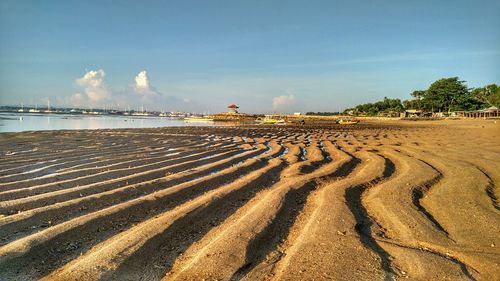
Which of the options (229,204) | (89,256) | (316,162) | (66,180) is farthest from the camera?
(316,162)

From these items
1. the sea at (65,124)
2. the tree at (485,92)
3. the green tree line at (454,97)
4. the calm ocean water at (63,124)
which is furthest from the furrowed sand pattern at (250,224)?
the tree at (485,92)

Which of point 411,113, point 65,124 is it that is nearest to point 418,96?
point 411,113

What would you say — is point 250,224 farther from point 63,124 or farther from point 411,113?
point 411,113

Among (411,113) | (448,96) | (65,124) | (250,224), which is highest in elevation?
(448,96)

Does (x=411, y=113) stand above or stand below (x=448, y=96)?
below

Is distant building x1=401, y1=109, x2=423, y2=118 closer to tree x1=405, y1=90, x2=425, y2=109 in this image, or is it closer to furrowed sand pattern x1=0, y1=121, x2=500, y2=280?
tree x1=405, y1=90, x2=425, y2=109

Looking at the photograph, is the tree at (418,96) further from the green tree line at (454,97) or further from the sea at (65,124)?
the sea at (65,124)

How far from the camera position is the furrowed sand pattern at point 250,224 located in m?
3.54

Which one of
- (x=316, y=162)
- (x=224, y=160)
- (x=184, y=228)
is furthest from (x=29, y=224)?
(x=316, y=162)

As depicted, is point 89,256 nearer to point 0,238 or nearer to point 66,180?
point 0,238

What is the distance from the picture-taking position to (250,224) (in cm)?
Answer: 481

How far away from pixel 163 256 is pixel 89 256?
Answer: 728mm

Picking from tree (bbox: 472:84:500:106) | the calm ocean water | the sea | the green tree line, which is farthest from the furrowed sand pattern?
tree (bbox: 472:84:500:106)

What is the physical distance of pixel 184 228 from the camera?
4758 millimetres
